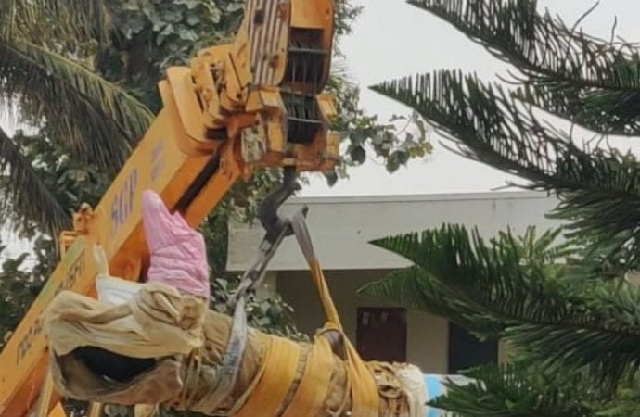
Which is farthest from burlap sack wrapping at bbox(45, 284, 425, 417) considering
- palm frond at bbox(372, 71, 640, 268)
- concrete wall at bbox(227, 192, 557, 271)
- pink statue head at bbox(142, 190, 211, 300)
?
concrete wall at bbox(227, 192, 557, 271)

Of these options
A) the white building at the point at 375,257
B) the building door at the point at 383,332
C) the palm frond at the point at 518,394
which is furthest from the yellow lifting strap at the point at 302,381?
the building door at the point at 383,332

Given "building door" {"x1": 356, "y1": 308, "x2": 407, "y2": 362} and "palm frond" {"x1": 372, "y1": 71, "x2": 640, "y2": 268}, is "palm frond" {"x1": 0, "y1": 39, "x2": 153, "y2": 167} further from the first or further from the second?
"palm frond" {"x1": 372, "y1": 71, "x2": 640, "y2": 268}

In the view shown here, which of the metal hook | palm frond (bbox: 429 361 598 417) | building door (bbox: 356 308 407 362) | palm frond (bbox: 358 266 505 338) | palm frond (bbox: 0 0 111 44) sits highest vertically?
palm frond (bbox: 0 0 111 44)

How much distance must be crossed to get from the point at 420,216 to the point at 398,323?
1.89 metres

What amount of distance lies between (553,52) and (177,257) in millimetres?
1720

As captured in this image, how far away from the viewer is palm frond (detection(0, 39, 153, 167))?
10.8 m

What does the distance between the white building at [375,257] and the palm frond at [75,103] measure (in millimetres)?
1724

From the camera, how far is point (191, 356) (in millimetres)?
5156

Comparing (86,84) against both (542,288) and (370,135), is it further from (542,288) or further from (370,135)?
(542,288)

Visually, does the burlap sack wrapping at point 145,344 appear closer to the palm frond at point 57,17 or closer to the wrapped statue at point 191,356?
the wrapped statue at point 191,356

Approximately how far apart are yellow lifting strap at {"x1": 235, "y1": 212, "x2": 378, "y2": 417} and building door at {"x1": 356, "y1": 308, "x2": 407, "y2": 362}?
Answer: 30.5ft

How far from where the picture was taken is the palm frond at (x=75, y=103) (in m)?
10.8

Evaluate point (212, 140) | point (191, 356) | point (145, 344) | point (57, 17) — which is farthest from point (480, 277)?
point (57, 17)

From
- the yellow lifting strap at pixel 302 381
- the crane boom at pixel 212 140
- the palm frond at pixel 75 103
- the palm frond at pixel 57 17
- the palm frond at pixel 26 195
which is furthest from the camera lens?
the palm frond at pixel 26 195
